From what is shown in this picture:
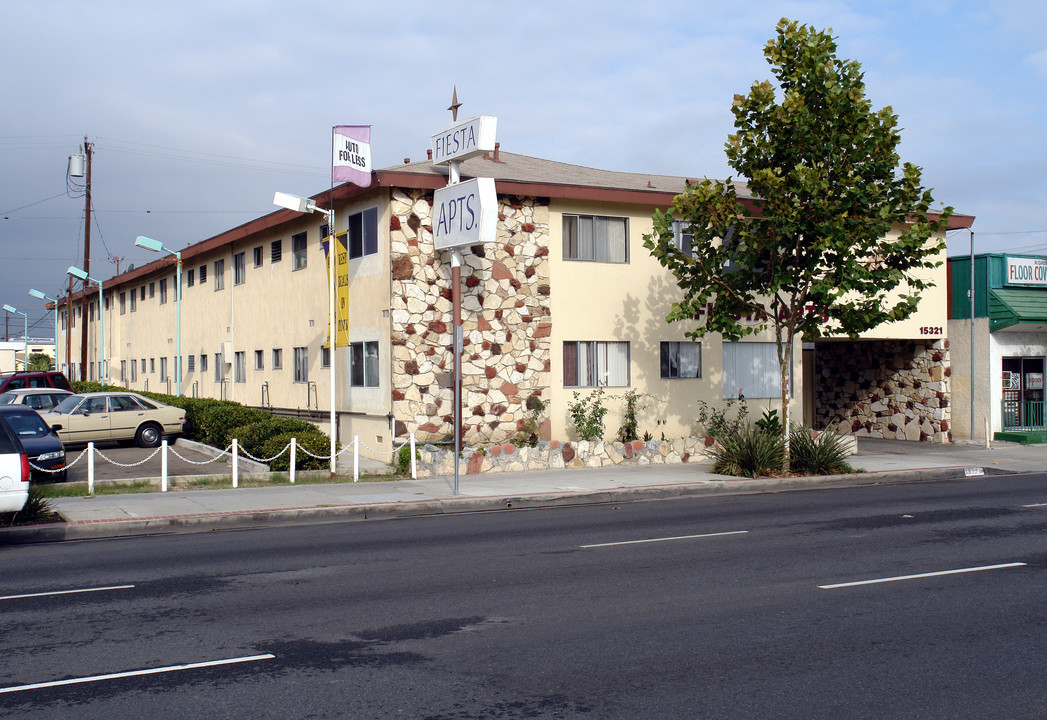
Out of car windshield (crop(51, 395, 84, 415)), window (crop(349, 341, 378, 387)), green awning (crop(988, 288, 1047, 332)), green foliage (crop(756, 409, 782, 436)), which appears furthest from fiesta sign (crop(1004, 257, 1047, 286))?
car windshield (crop(51, 395, 84, 415))

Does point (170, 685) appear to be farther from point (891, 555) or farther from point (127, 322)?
point (127, 322)

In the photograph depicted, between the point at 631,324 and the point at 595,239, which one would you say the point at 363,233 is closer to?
the point at 595,239

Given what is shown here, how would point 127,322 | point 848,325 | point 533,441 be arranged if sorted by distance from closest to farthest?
point 848,325
point 533,441
point 127,322

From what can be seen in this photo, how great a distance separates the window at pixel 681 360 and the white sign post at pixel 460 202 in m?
6.47

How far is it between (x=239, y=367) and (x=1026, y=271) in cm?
2451

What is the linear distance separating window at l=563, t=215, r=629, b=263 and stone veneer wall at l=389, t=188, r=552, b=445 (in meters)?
0.74

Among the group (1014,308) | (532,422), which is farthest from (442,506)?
(1014,308)

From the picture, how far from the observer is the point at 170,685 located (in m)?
6.24

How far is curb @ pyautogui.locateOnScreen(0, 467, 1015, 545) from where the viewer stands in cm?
1354

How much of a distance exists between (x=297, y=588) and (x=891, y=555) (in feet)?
22.0

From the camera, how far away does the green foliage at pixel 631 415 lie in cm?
2266

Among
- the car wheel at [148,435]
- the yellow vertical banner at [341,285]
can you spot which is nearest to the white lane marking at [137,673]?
the yellow vertical banner at [341,285]

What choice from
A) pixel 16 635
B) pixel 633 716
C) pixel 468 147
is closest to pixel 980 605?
pixel 633 716

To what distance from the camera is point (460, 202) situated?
19.2m
